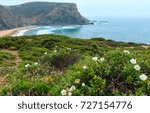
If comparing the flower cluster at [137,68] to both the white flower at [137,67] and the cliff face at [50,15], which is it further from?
the cliff face at [50,15]

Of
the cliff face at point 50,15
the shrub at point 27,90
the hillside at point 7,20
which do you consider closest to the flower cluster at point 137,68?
the shrub at point 27,90

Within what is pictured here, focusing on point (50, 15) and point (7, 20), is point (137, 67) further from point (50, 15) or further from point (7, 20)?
point (50, 15)

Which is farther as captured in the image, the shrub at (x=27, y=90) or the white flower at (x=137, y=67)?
the shrub at (x=27, y=90)

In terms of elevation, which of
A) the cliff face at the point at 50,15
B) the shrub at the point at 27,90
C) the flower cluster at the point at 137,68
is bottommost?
the cliff face at the point at 50,15

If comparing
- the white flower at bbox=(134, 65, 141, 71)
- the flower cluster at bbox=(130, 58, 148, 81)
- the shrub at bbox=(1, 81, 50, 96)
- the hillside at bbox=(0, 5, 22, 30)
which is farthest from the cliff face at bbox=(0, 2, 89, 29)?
the white flower at bbox=(134, 65, 141, 71)

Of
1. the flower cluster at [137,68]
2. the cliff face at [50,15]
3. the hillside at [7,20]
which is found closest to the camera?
the flower cluster at [137,68]

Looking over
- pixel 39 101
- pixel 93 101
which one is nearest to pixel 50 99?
pixel 39 101

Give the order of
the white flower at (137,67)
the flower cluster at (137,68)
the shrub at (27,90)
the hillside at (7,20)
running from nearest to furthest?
the flower cluster at (137,68) < the white flower at (137,67) < the shrub at (27,90) < the hillside at (7,20)

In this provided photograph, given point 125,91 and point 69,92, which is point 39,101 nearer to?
point 69,92

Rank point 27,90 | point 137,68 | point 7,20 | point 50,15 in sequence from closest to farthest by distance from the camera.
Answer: point 137,68, point 27,90, point 7,20, point 50,15

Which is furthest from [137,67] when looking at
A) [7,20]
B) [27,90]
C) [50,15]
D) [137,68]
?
[50,15]

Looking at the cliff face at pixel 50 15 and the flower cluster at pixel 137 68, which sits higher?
the flower cluster at pixel 137 68
